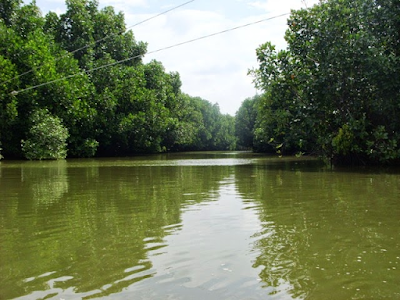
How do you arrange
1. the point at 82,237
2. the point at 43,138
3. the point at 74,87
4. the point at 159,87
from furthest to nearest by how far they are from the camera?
the point at 159,87 < the point at 74,87 < the point at 43,138 < the point at 82,237

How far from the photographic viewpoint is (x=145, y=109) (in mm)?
49750

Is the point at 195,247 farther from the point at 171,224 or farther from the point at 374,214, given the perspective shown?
the point at 374,214

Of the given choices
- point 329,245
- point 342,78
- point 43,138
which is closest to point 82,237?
point 329,245

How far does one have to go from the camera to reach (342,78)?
65.9 feet

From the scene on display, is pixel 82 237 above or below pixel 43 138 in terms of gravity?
below

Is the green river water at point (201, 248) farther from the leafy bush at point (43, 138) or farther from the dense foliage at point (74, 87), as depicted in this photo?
the leafy bush at point (43, 138)

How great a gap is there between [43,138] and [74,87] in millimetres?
5991

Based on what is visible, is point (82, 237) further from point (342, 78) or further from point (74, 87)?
point (74, 87)

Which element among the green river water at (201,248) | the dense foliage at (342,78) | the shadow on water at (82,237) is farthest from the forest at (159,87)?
the green river water at (201,248)

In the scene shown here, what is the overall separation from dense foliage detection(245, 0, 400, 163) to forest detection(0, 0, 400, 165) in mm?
53

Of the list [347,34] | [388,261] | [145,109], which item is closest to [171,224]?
[388,261]

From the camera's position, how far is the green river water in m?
3.53

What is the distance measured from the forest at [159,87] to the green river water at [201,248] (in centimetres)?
1102

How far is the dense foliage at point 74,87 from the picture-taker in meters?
34.0
